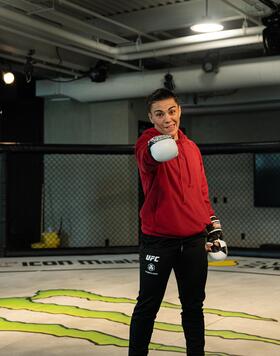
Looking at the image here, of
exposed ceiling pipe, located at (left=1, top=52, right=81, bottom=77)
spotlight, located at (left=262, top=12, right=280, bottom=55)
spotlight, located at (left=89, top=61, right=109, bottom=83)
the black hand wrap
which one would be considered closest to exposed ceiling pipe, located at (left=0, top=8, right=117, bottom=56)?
spotlight, located at (left=89, top=61, right=109, bottom=83)

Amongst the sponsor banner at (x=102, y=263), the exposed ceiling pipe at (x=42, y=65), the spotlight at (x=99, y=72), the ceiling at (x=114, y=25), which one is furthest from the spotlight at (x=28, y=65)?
the sponsor banner at (x=102, y=263)

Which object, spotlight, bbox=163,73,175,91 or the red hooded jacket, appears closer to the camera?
the red hooded jacket

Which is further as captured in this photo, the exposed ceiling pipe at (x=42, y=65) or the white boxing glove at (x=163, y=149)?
the exposed ceiling pipe at (x=42, y=65)

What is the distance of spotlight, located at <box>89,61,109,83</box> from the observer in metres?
8.19

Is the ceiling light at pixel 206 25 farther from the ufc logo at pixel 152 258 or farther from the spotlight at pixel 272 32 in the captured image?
the ufc logo at pixel 152 258

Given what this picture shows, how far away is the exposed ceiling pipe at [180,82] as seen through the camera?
24.3 feet

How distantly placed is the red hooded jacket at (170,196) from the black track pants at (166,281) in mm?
54

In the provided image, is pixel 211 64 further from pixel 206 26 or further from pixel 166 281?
pixel 166 281

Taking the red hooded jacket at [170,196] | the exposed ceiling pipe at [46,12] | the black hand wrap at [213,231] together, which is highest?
the exposed ceiling pipe at [46,12]

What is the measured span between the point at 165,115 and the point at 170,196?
331mm

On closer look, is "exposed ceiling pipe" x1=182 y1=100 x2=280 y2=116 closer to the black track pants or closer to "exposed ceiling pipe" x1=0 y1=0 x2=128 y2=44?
"exposed ceiling pipe" x1=0 y1=0 x2=128 y2=44

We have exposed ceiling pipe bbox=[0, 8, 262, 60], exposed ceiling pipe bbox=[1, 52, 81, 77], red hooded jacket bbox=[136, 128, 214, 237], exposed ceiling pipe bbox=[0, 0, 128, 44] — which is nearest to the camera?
red hooded jacket bbox=[136, 128, 214, 237]

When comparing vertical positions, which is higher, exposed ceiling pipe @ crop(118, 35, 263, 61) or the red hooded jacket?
exposed ceiling pipe @ crop(118, 35, 263, 61)

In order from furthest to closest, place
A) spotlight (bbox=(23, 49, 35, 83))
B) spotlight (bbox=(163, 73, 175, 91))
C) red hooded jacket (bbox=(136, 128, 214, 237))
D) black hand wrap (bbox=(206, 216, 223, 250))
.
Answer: spotlight (bbox=(163, 73, 175, 91)), spotlight (bbox=(23, 49, 35, 83)), black hand wrap (bbox=(206, 216, 223, 250)), red hooded jacket (bbox=(136, 128, 214, 237))
